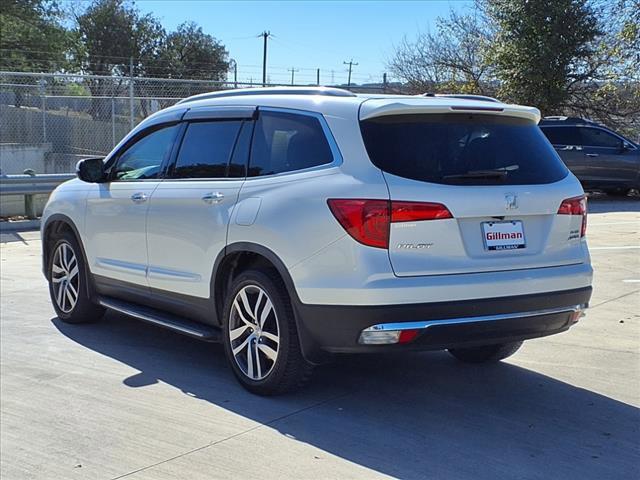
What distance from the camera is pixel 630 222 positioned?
13.3m

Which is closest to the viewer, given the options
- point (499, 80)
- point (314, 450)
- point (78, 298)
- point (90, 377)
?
point (314, 450)

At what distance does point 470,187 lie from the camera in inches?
171

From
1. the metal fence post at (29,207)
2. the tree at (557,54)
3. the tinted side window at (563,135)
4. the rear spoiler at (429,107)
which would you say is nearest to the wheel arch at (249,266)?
the rear spoiler at (429,107)

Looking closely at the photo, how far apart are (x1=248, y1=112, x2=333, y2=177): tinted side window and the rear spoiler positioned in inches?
13.3

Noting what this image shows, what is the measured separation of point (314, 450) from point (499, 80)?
1881 cm

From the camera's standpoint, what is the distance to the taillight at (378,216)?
4.14 meters

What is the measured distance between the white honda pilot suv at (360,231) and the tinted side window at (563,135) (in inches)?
513

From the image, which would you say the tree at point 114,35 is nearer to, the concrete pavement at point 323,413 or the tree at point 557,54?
the tree at point 557,54

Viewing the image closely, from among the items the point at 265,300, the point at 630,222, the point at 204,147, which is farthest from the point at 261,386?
the point at 630,222

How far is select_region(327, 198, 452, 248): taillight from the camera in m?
4.14

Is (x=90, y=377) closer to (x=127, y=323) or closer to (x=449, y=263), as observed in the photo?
(x=127, y=323)

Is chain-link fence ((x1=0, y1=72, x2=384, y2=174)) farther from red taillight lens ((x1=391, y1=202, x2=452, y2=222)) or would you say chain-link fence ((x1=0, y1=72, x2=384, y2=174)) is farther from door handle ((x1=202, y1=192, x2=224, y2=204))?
red taillight lens ((x1=391, y1=202, x2=452, y2=222))

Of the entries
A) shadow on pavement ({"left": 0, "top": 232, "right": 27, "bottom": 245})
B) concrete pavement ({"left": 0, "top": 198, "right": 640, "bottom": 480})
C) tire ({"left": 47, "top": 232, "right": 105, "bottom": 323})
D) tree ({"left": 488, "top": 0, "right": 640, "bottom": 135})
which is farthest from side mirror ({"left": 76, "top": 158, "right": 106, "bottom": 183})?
tree ({"left": 488, "top": 0, "right": 640, "bottom": 135})

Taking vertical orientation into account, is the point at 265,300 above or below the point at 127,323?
above
